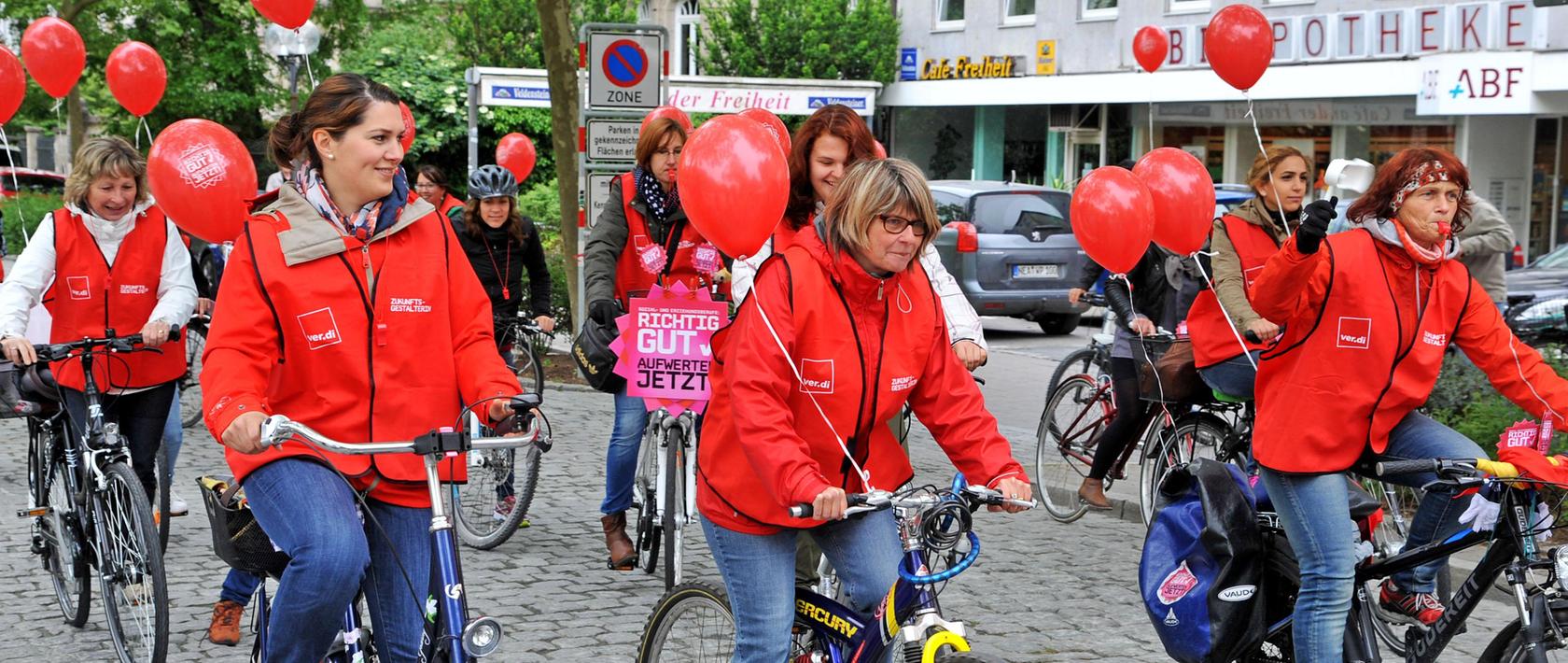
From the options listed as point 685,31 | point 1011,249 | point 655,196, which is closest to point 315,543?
point 655,196

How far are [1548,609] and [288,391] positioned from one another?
3000mm

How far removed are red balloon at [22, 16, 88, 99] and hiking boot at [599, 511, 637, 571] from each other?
486 centimetres

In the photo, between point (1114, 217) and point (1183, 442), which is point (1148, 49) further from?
point (1114, 217)

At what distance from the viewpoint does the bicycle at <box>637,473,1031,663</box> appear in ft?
11.5

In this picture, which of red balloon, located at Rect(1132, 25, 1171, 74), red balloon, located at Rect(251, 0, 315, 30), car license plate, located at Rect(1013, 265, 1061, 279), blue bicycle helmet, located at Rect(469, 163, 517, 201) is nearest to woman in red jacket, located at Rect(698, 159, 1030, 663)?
red balloon, located at Rect(251, 0, 315, 30)

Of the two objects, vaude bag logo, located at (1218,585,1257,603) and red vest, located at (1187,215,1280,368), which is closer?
vaude bag logo, located at (1218,585,1257,603)

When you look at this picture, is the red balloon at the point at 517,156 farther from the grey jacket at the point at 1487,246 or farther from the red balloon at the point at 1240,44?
the red balloon at the point at 1240,44

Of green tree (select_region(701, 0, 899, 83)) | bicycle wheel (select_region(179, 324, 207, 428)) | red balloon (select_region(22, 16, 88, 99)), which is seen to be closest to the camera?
red balloon (select_region(22, 16, 88, 99))

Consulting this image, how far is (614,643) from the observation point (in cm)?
614

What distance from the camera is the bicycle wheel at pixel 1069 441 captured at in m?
8.64

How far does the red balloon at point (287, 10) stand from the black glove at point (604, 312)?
2.22 meters

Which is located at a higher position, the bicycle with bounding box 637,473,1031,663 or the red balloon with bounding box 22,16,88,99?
the red balloon with bounding box 22,16,88,99

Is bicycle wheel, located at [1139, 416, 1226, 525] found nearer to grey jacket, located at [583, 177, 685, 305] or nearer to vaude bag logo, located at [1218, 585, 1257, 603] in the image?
grey jacket, located at [583, 177, 685, 305]

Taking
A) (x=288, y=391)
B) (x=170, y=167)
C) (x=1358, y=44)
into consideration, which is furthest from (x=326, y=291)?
(x=1358, y=44)
